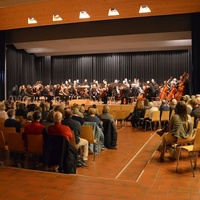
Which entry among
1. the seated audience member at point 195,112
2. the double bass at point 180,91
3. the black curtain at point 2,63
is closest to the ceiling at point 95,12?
the black curtain at point 2,63

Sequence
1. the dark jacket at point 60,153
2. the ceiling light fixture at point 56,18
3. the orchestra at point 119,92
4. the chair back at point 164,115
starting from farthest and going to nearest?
the orchestra at point 119,92
the ceiling light fixture at point 56,18
the chair back at point 164,115
the dark jacket at point 60,153

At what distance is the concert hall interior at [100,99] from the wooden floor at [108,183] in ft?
0.04

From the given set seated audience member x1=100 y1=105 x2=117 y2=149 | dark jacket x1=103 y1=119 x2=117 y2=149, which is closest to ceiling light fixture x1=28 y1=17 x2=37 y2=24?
seated audience member x1=100 y1=105 x2=117 y2=149

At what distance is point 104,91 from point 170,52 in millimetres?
6378

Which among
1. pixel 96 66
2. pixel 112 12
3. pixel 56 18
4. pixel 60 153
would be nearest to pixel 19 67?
pixel 96 66

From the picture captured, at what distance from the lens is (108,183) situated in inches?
142

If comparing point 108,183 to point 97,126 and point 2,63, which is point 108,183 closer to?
point 97,126

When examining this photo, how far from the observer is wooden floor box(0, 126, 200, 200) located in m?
3.22

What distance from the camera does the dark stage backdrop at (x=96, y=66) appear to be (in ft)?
59.9

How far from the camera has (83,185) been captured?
354 cm

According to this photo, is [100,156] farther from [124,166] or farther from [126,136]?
[126,136]

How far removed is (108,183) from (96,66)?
17379 millimetres

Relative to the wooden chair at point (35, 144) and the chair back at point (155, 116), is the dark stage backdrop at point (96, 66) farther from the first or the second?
the wooden chair at point (35, 144)

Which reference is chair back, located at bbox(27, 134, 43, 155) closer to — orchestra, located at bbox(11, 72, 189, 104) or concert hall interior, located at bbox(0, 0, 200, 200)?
concert hall interior, located at bbox(0, 0, 200, 200)
